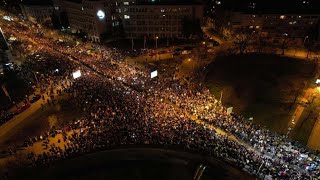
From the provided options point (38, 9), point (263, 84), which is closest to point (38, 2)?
point (38, 9)

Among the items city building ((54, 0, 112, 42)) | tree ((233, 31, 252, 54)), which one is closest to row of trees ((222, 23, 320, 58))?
tree ((233, 31, 252, 54))

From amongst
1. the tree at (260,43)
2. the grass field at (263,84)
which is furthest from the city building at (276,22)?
the grass field at (263,84)

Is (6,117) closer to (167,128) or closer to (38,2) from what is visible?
(167,128)

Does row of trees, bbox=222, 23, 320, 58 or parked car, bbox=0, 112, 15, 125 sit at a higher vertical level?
row of trees, bbox=222, 23, 320, 58

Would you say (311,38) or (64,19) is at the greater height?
(64,19)

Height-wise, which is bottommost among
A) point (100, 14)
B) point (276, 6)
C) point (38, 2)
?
point (100, 14)

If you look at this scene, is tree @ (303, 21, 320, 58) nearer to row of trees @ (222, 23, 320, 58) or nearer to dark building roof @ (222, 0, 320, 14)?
row of trees @ (222, 23, 320, 58)

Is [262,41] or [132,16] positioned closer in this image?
[262,41]
